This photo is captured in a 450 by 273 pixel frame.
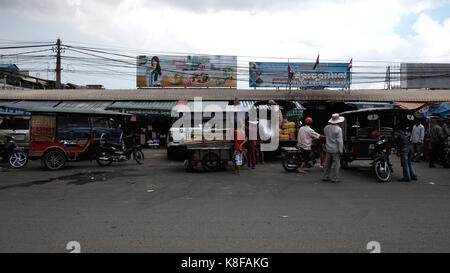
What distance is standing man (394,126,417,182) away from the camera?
925cm

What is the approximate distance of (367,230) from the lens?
501 centimetres

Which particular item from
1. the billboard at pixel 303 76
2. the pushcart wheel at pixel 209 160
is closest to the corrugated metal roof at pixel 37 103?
the billboard at pixel 303 76

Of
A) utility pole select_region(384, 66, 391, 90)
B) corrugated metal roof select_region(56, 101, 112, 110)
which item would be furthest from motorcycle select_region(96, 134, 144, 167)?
utility pole select_region(384, 66, 391, 90)

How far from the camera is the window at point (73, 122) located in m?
12.2

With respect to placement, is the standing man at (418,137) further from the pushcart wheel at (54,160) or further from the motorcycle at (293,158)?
the pushcart wheel at (54,160)

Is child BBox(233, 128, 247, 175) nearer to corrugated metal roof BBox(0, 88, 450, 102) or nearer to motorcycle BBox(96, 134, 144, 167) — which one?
motorcycle BBox(96, 134, 144, 167)

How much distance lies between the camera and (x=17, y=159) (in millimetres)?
12203

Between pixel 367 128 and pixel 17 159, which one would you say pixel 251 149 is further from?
pixel 17 159

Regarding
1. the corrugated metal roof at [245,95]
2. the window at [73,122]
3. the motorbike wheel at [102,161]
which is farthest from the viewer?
the corrugated metal roof at [245,95]

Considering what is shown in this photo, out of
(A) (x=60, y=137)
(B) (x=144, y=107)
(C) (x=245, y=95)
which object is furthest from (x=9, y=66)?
(A) (x=60, y=137)

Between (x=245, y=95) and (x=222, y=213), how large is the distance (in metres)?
16.9

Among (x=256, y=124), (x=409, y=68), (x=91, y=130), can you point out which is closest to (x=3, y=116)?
(x=91, y=130)

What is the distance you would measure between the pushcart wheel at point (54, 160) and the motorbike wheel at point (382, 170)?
10095 millimetres

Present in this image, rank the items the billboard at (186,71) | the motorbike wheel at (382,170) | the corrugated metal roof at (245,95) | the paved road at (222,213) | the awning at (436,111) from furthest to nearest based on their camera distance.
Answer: the billboard at (186,71) → the corrugated metal roof at (245,95) → the awning at (436,111) → the motorbike wheel at (382,170) → the paved road at (222,213)
